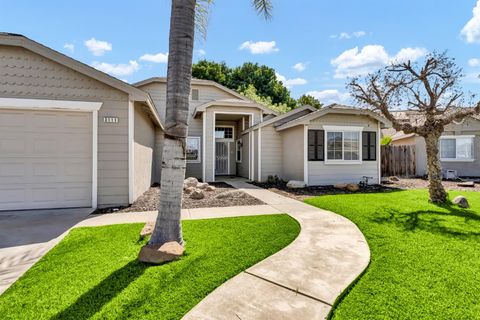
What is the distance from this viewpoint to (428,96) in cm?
836

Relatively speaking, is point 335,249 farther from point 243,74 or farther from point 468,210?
point 243,74

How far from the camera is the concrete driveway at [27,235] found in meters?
3.54

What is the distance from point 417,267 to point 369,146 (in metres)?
10.0

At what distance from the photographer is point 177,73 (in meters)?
3.69

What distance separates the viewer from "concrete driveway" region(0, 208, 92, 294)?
3.54m

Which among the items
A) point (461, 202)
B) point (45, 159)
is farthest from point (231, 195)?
point (461, 202)

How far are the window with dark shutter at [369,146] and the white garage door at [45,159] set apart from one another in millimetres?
11601

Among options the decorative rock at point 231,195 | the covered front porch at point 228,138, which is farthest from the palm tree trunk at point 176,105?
the covered front porch at point 228,138

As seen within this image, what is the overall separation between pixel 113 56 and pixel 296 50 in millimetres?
10634

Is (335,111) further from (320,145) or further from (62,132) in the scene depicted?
(62,132)

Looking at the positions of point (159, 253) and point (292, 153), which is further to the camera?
point (292, 153)

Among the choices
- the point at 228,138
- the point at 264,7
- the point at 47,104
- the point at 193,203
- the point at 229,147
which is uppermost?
the point at 264,7

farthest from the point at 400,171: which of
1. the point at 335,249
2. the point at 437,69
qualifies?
the point at 335,249

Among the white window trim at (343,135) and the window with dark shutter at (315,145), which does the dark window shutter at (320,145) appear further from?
the white window trim at (343,135)
